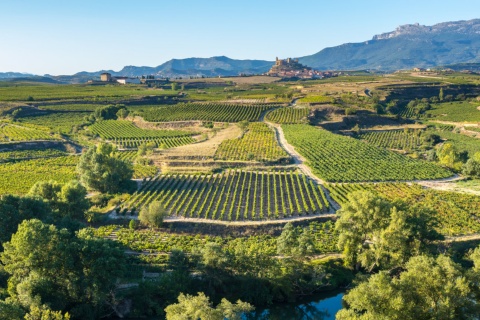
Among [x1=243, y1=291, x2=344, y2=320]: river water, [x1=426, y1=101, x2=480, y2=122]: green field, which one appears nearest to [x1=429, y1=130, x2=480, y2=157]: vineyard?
[x1=426, y1=101, x2=480, y2=122]: green field

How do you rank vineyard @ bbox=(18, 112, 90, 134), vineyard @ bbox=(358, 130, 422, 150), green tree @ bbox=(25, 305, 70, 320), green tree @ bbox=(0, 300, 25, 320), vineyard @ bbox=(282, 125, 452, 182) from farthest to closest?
vineyard @ bbox=(18, 112, 90, 134)
vineyard @ bbox=(358, 130, 422, 150)
vineyard @ bbox=(282, 125, 452, 182)
green tree @ bbox=(25, 305, 70, 320)
green tree @ bbox=(0, 300, 25, 320)

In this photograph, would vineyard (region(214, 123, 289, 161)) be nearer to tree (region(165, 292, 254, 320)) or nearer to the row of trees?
the row of trees

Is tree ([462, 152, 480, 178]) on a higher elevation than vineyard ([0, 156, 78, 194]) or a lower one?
lower

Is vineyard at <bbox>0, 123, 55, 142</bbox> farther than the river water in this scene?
Yes

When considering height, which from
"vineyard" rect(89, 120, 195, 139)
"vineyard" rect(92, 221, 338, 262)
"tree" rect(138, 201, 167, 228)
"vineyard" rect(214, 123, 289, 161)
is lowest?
"vineyard" rect(92, 221, 338, 262)

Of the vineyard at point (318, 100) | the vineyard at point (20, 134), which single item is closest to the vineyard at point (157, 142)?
the vineyard at point (20, 134)

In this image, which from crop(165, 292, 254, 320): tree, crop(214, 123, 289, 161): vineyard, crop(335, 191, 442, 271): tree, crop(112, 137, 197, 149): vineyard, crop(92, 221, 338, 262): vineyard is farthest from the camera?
crop(112, 137, 197, 149): vineyard
